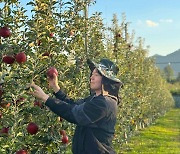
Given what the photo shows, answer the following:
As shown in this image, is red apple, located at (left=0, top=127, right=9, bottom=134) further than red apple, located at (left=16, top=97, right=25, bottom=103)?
No

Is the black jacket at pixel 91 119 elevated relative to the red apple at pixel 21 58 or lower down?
lower down

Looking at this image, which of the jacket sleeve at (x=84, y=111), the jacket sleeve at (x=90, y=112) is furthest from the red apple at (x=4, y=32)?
the jacket sleeve at (x=90, y=112)

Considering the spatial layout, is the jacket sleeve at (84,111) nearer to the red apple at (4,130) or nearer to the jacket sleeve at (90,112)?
the jacket sleeve at (90,112)

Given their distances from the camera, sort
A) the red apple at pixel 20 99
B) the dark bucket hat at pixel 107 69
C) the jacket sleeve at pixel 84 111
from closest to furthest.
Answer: the red apple at pixel 20 99
the jacket sleeve at pixel 84 111
the dark bucket hat at pixel 107 69

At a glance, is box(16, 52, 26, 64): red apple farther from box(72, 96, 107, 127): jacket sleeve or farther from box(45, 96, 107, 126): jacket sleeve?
box(72, 96, 107, 127): jacket sleeve

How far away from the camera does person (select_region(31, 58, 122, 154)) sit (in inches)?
133

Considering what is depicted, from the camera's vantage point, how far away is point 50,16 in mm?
4051

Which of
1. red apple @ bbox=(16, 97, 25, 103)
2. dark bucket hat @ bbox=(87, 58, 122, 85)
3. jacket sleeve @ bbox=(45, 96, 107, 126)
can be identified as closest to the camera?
red apple @ bbox=(16, 97, 25, 103)

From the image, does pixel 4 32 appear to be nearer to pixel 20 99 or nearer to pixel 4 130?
pixel 20 99

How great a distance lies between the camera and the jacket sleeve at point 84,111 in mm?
3373

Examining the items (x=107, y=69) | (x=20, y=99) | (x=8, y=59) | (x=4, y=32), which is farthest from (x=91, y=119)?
(x=4, y=32)

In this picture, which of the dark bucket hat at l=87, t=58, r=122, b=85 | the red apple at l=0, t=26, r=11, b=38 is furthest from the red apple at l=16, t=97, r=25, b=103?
the dark bucket hat at l=87, t=58, r=122, b=85

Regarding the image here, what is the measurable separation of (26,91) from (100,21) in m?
5.34

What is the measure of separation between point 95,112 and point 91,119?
2.6 inches
